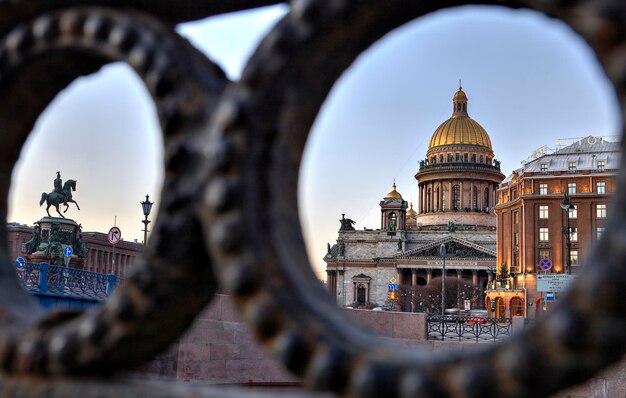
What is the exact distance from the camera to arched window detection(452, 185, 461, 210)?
11144cm

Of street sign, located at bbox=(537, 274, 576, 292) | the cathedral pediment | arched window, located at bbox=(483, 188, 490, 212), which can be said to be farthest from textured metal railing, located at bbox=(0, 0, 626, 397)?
arched window, located at bbox=(483, 188, 490, 212)

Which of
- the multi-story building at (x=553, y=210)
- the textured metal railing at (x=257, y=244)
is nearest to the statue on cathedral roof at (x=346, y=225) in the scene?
the multi-story building at (x=553, y=210)

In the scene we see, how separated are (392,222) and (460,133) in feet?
59.8

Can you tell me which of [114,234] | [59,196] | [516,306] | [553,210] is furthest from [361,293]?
[114,234]

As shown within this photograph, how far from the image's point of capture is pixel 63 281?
67.5ft

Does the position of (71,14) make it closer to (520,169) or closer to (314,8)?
(314,8)

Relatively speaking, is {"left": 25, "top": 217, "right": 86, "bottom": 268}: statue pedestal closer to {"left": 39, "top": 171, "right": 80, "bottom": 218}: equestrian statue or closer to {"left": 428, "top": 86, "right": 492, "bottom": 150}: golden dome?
{"left": 39, "top": 171, "right": 80, "bottom": 218}: equestrian statue

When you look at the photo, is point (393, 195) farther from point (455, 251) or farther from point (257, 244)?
point (257, 244)

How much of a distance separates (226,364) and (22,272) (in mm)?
6654

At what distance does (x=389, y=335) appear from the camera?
21.2 metres

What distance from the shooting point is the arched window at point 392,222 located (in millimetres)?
105019

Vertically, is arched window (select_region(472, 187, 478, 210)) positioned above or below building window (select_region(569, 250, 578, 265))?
above

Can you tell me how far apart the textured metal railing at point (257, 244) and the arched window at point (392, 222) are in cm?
10377

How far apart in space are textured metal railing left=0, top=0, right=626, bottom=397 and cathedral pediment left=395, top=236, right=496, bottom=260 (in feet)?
326
